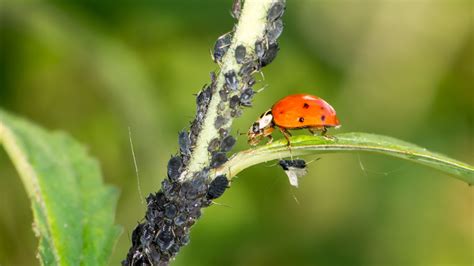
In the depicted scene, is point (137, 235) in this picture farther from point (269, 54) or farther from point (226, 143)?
point (269, 54)

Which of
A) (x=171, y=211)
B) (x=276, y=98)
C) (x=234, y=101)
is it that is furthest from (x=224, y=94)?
(x=276, y=98)

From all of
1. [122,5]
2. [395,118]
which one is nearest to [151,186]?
[122,5]

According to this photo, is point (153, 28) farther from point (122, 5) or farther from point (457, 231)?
point (457, 231)

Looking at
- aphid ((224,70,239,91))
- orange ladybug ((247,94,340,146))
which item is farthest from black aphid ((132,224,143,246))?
orange ladybug ((247,94,340,146))

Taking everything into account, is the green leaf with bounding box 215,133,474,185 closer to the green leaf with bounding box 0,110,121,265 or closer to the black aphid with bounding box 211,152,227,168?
the black aphid with bounding box 211,152,227,168

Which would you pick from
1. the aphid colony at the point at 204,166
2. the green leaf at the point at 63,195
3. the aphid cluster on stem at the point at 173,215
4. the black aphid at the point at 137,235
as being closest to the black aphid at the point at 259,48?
the aphid colony at the point at 204,166

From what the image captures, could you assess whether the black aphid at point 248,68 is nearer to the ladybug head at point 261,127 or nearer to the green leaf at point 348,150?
the green leaf at point 348,150
